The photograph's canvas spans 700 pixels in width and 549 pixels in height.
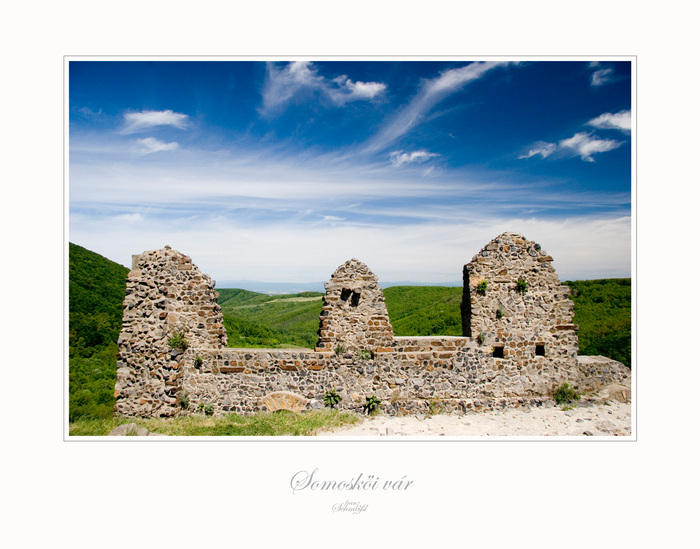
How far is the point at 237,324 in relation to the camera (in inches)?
795

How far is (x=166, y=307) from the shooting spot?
375 inches

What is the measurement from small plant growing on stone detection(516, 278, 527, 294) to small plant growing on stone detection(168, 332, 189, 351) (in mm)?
9113

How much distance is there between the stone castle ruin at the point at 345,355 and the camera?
945 centimetres

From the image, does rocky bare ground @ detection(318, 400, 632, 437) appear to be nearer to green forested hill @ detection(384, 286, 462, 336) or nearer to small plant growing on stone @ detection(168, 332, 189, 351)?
small plant growing on stone @ detection(168, 332, 189, 351)

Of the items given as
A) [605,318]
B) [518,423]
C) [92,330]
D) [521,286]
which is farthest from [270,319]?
[518,423]

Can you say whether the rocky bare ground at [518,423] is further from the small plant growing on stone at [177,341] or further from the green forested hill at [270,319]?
the green forested hill at [270,319]

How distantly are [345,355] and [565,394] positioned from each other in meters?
6.17

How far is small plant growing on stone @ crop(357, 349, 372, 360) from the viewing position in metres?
9.59

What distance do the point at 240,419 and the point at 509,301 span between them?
7.71 m

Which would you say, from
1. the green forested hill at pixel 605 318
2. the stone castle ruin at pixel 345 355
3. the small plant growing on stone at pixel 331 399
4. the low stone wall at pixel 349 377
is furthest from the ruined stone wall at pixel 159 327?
the green forested hill at pixel 605 318

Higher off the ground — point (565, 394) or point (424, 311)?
point (424, 311)

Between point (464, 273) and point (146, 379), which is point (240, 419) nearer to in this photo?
point (146, 379)

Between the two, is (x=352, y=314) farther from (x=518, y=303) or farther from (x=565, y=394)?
(x=565, y=394)

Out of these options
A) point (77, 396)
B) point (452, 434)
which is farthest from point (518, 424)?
point (77, 396)
